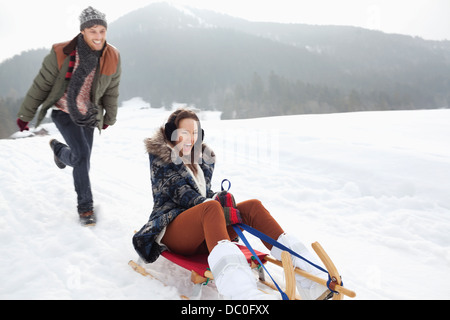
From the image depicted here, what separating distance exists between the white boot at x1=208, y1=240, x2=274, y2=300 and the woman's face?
2.70 ft

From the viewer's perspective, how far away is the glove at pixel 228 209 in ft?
6.27

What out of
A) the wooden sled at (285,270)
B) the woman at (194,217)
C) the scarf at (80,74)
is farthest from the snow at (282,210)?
the scarf at (80,74)

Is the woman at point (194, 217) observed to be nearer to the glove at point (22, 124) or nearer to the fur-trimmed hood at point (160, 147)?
the fur-trimmed hood at point (160, 147)

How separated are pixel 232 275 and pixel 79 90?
2014mm

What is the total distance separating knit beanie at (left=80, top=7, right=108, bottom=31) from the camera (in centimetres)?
254

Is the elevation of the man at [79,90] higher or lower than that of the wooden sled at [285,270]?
higher

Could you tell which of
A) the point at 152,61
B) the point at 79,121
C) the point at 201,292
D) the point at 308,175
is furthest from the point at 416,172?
the point at 152,61

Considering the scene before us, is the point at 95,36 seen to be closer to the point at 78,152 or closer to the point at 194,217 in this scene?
the point at 78,152

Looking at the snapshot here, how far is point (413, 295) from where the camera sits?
212 centimetres

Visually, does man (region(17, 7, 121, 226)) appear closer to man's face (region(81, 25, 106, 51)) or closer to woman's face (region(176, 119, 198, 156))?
man's face (region(81, 25, 106, 51))

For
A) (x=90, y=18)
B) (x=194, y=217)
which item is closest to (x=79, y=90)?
(x=90, y=18)

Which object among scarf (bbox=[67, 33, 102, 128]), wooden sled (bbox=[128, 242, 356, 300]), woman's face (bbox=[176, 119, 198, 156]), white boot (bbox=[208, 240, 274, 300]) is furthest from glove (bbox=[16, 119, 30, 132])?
white boot (bbox=[208, 240, 274, 300])

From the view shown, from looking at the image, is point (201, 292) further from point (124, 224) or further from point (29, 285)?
point (124, 224)

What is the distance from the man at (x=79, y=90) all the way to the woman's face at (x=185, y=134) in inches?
38.9
